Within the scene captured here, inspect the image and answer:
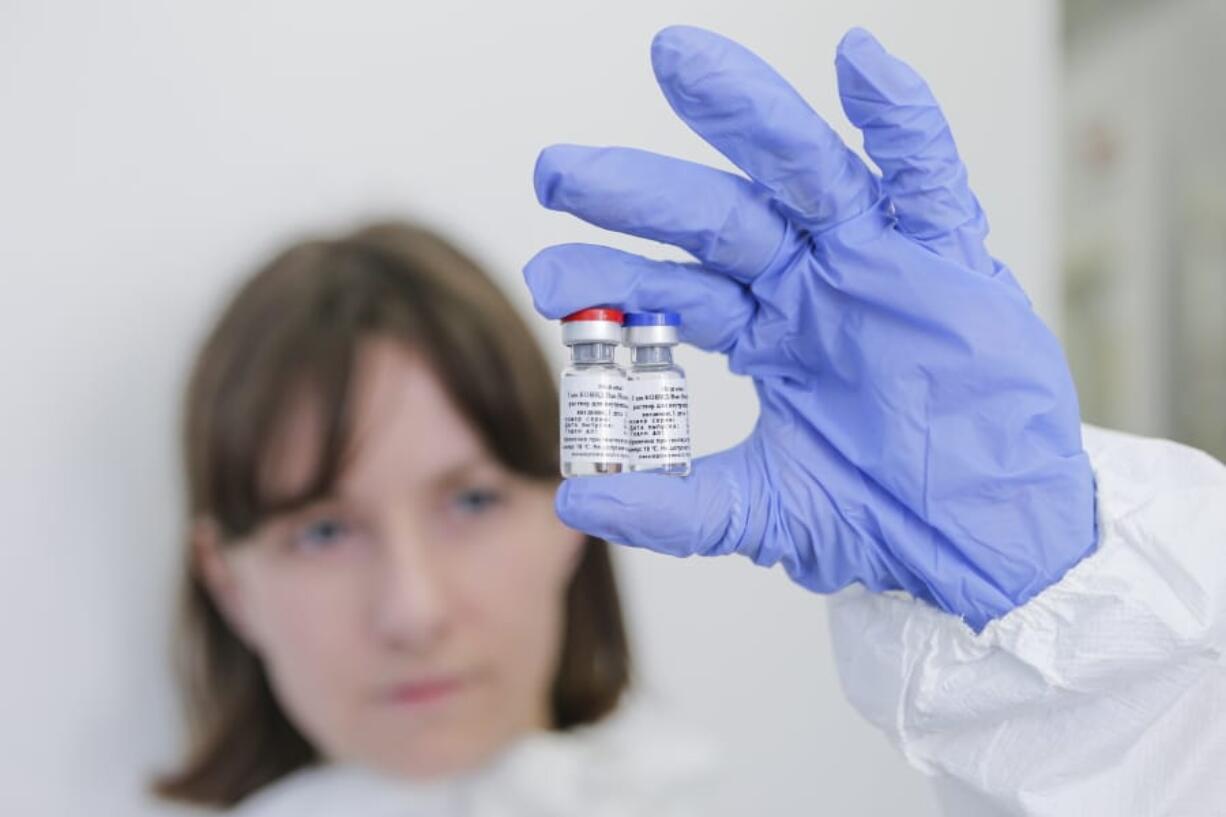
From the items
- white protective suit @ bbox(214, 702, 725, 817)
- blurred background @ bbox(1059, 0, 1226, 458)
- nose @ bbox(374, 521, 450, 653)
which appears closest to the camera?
nose @ bbox(374, 521, 450, 653)

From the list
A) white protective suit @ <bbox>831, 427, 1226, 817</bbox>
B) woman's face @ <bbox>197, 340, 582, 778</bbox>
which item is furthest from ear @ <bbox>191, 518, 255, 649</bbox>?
white protective suit @ <bbox>831, 427, 1226, 817</bbox>

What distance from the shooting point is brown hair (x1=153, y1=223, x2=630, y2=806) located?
40.6 inches

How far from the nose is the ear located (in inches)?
6.8

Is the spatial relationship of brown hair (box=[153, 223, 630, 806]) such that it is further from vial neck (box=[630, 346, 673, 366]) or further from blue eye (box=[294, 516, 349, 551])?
vial neck (box=[630, 346, 673, 366])

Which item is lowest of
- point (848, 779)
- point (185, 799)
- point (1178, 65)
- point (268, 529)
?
point (848, 779)

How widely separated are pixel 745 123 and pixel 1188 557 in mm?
429

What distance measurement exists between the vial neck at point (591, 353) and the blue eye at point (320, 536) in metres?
0.46

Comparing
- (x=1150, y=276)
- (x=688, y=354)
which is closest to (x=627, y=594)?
(x=688, y=354)

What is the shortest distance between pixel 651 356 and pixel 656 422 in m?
0.05

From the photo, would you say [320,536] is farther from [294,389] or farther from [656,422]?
[656,422]

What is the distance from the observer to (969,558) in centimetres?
76

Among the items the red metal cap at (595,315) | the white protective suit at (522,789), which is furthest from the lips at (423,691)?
the red metal cap at (595,315)

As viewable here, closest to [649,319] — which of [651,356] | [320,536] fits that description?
[651,356]

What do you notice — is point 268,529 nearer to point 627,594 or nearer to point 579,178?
point 627,594
